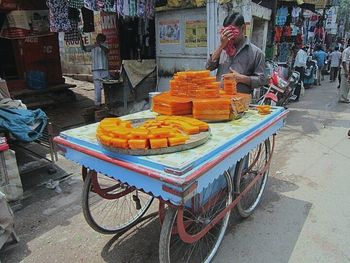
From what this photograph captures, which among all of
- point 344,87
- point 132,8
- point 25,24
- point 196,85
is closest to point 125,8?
point 132,8

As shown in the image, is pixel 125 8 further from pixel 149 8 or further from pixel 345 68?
pixel 345 68

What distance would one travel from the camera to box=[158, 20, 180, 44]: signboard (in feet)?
21.6

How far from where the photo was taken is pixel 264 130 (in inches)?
106

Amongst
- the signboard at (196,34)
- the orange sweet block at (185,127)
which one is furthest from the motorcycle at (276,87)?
the orange sweet block at (185,127)

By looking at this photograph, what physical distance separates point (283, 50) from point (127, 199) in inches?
387

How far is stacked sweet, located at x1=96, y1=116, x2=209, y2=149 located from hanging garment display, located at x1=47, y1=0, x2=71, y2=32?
514 cm

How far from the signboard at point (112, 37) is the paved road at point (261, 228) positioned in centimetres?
423

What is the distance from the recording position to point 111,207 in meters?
3.44

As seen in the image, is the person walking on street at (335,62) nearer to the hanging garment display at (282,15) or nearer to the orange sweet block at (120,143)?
the hanging garment display at (282,15)

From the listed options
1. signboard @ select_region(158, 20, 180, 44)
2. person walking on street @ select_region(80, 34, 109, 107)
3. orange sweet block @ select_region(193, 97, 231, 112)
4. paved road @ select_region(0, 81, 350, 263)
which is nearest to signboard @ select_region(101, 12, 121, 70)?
person walking on street @ select_region(80, 34, 109, 107)

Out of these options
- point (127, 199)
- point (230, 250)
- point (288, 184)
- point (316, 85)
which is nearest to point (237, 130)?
point (230, 250)

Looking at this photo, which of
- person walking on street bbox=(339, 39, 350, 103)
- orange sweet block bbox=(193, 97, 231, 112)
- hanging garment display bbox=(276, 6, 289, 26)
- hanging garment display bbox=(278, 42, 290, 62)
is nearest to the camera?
orange sweet block bbox=(193, 97, 231, 112)

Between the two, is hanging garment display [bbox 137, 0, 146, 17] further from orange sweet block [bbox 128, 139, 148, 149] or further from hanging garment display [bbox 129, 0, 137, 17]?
orange sweet block [bbox 128, 139, 148, 149]

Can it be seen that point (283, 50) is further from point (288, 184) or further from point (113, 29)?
point (288, 184)
